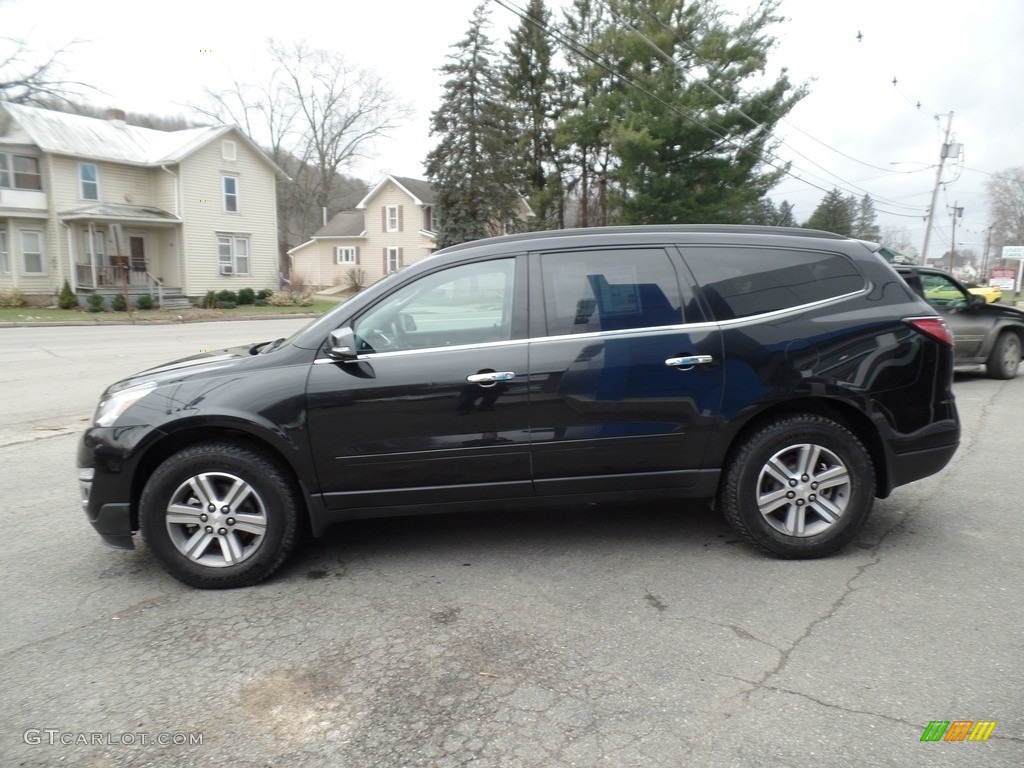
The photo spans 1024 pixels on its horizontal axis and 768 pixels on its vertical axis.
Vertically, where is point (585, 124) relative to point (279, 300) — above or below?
above

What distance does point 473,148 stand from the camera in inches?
1380

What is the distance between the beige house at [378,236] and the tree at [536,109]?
7708 millimetres

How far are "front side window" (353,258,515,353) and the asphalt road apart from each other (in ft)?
4.22

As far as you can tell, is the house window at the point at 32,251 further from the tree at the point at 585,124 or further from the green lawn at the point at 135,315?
the tree at the point at 585,124

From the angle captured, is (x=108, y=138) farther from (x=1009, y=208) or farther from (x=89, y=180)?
(x=1009, y=208)

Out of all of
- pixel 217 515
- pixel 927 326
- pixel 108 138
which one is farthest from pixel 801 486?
pixel 108 138

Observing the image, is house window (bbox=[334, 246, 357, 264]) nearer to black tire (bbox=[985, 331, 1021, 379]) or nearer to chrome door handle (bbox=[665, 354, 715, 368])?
black tire (bbox=[985, 331, 1021, 379])

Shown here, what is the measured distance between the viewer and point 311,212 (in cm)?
5903

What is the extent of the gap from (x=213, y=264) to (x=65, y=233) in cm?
595

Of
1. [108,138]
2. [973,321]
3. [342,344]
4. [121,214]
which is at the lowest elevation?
[973,321]

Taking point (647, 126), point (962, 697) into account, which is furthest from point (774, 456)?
point (647, 126)

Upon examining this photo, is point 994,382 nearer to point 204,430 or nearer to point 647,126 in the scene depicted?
point 204,430

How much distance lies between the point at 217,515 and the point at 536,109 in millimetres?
41342

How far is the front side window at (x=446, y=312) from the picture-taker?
4.17m
